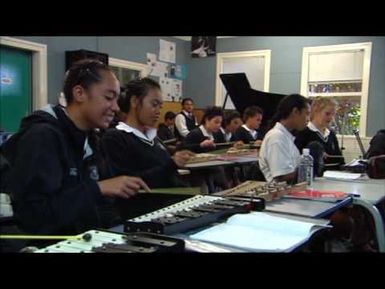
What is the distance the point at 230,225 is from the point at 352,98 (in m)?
6.61

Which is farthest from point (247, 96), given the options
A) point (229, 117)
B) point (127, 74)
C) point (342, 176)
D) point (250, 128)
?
point (342, 176)

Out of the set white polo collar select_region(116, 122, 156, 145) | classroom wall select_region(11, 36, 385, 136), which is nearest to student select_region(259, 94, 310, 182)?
white polo collar select_region(116, 122, 156, 145)

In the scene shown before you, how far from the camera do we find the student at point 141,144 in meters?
→ 1.94

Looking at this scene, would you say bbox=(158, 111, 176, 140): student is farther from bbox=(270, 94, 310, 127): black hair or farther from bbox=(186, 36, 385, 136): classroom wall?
bbox=(270, 94, 310, 127): black hair

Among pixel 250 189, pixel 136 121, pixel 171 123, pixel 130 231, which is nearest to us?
pixel 130 231

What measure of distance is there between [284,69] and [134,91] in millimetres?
6200

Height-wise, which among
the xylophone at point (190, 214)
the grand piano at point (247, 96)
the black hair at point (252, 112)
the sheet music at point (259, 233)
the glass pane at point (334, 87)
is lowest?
the sheet music at point (259, 233)

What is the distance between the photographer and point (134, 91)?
2111 mm

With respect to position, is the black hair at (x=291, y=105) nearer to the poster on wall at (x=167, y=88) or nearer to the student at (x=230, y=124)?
the student at (x=230, y=124)

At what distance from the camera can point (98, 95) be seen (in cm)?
153

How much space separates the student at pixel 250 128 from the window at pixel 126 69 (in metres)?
2.52

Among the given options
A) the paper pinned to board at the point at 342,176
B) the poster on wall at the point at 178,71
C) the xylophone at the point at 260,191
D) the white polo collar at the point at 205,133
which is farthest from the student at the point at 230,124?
the xylophone at the point at 260,191
